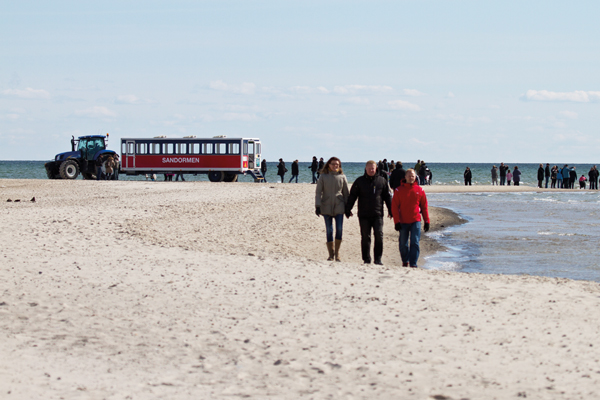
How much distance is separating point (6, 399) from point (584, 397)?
411 cm

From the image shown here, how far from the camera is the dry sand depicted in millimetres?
5297

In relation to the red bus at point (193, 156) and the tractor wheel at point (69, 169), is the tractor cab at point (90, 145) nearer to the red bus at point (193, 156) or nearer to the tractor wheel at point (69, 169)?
the tractor wheel at point (69, 169)

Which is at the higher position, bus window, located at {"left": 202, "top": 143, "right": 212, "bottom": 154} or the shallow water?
bus window, located at {"left": 202, "top": 143, "right": 212, "bottom": 154}

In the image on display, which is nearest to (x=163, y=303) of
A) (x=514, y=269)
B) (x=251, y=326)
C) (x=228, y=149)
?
(x=251, y=326)

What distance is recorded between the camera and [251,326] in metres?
6.81

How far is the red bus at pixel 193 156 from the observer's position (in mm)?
39062

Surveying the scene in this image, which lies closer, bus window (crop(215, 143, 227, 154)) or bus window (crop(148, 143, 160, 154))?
bus window (crop(215, 143, 227, 154))

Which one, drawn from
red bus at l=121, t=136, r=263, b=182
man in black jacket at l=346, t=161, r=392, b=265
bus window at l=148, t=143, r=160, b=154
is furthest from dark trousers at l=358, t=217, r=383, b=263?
bus window at l=148, t=143, r=160, b=154

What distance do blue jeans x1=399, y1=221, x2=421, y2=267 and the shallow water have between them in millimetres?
2371

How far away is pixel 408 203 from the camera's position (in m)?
10.4

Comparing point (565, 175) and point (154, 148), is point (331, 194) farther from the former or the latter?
point (565, 175)

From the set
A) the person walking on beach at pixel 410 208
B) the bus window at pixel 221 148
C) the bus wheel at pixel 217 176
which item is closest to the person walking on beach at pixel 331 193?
the person walking on beach at pixel 410 208

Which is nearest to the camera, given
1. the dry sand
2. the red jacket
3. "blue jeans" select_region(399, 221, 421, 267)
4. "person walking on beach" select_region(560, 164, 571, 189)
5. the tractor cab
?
the dry sand

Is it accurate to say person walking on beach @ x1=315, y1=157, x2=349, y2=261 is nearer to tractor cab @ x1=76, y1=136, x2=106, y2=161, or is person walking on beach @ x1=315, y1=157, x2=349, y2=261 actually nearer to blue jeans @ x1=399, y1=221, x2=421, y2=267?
blue jeans @ x1=399, y1=221, x2=421, y2=267
